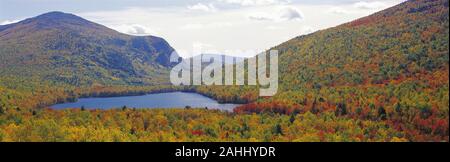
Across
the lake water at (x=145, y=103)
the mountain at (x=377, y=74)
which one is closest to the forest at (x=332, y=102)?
the mountain at (x=377, y=74)

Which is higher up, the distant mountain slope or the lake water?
the distant mountain slope

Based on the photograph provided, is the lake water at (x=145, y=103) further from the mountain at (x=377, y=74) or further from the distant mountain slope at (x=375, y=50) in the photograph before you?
the distant mountain slope at (x=375, y=50)

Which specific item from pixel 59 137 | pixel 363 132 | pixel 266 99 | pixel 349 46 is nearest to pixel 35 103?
pixel 266 99

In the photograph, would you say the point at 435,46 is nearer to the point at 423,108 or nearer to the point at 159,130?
the point at 423,108

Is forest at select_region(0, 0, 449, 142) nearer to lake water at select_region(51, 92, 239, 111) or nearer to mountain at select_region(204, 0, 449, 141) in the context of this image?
mountain at select_region(204, 0, 449, 141)

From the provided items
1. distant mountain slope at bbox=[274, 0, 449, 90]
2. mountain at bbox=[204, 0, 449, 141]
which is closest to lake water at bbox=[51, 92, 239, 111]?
mountain at bbox=[204, 0, 449, 141]

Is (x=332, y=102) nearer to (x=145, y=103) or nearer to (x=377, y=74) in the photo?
(x=377, y=74)

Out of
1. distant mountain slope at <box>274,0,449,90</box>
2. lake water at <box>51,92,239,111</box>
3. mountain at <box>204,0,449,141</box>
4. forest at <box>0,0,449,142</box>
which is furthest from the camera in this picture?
lake water at <box>51,92,239,111</box>

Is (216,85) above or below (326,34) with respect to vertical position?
below

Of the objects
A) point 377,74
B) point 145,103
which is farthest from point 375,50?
point 145,103

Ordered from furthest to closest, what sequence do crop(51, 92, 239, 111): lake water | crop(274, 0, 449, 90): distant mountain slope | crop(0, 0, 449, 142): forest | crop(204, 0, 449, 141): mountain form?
crop(51, 92, 239, 111): lake water, crop(274, 0, 449, 90): distant mountain slope, crop(204, 0, 449, 141): mountain, crop(0, 0, 449, 142): forest

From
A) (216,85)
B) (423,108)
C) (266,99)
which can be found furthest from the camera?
(216,85)

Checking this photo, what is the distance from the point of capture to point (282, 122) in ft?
289

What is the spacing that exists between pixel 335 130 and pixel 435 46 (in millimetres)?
39082
